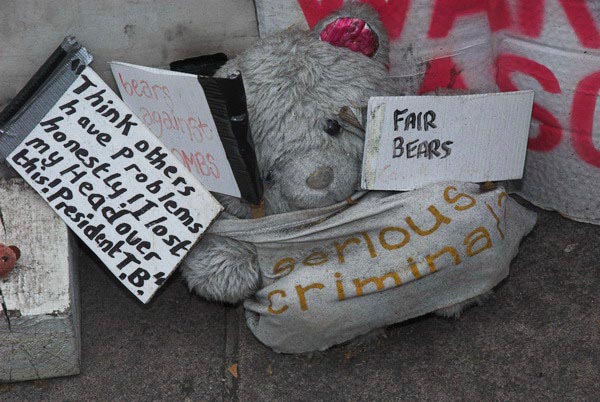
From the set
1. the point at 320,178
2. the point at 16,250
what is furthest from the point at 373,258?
the point at 16,250

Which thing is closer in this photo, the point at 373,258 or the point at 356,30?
the point at 373,258

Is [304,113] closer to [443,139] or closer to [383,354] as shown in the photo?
[443,139]

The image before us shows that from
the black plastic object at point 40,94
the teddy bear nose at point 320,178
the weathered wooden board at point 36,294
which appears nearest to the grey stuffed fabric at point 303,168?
the teddy bear nose at point 320,178

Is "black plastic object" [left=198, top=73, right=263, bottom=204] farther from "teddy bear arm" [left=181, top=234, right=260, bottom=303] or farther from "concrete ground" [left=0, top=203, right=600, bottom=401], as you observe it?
"concrete ground" [left=0, top=203, right=600, bottom=401]

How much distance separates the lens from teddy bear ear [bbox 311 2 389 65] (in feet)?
10.2

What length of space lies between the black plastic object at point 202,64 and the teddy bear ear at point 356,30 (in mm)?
465

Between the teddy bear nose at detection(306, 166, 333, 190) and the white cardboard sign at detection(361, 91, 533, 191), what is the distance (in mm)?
143

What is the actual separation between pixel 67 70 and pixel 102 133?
282 millimetres

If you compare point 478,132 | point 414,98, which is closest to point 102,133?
point 414,98

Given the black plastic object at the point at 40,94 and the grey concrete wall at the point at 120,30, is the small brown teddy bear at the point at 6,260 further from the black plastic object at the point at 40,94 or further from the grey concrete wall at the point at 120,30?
the grey concrete wall at the point at 120,30

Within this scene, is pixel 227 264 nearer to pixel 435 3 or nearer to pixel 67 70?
pixel 67 70

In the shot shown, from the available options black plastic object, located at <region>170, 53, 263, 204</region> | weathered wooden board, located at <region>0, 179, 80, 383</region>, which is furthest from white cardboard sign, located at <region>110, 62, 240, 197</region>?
weathered wooden board, located at <region>0, 179, 80, 383</region>

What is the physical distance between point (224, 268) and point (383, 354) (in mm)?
634

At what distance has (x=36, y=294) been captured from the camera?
9.95 ft
